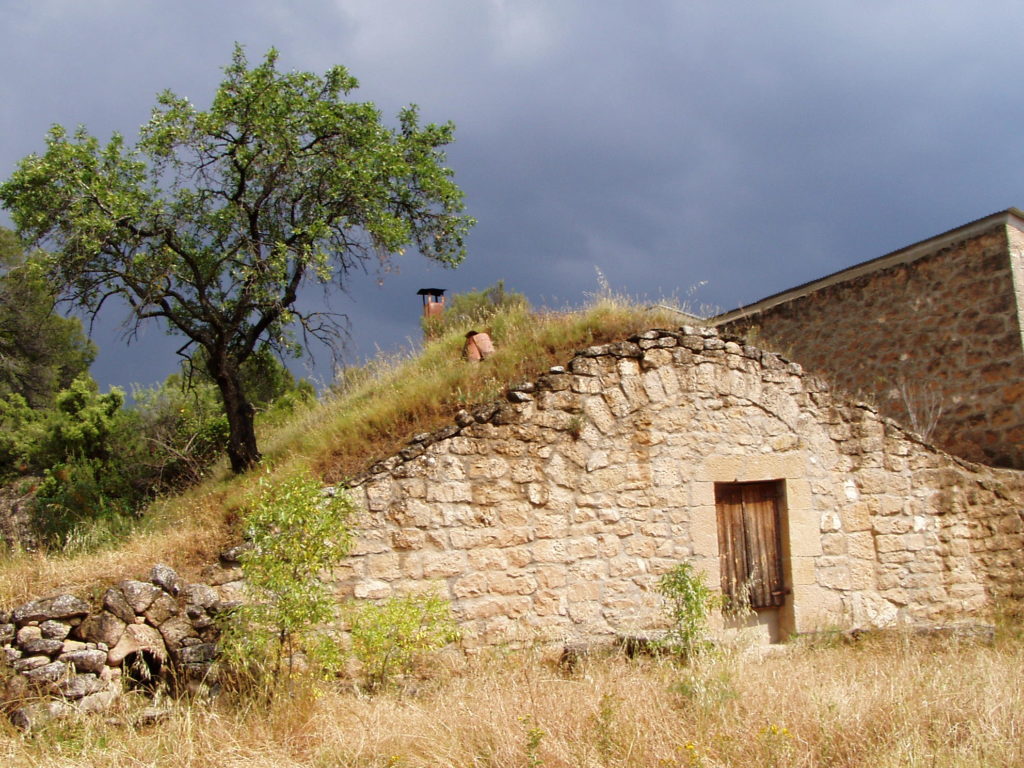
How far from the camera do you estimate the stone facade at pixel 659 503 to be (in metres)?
6.44

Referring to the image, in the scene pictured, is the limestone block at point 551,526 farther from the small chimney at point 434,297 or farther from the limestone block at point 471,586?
the small chimney at point 434,297

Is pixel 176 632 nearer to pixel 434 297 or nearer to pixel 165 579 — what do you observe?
pixel 165 579

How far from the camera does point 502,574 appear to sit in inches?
258

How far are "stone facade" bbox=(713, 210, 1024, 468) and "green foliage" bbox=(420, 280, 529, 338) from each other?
3.38 m

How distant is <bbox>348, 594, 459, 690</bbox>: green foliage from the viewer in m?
5.50

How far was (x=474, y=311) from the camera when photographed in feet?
52.0

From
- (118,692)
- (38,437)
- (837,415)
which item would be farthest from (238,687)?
(38,437)

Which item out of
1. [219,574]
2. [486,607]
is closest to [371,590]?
[486,607]

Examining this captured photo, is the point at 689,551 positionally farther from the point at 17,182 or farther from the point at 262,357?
the point at 17,182

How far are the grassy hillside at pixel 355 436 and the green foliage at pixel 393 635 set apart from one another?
4.10ft

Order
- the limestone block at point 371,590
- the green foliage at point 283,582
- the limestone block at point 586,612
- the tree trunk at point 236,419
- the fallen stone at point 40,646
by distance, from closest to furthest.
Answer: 1. the green foliage at point 283,582
2. the fallen stone at point 40,646
3. the limestone block at point 371,590
4. the limestone block at point 586,612
5. the tree trunk at point 236,419

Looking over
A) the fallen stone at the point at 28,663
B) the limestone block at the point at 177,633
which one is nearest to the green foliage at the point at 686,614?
the limestone block at the point at 177,633

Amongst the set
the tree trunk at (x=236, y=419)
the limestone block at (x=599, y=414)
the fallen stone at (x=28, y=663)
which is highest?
the tree trunk at (x=236, y=419)

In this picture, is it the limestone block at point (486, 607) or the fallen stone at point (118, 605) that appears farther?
the limestone block at point (486, 607)
